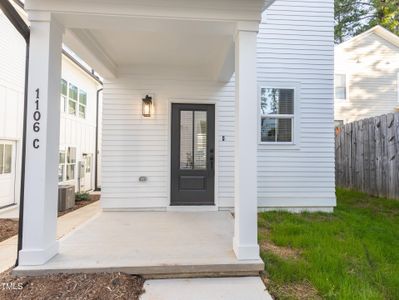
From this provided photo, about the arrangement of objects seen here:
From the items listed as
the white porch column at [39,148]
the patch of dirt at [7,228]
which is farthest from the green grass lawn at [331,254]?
the patch of dirt at [7,228]

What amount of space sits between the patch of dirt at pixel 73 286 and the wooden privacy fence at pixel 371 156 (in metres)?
6.39

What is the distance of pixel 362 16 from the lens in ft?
47.0

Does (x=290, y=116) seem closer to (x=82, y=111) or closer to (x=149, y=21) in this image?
(x=149, y=21)

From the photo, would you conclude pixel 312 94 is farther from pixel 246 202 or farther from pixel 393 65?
pixel 393 65

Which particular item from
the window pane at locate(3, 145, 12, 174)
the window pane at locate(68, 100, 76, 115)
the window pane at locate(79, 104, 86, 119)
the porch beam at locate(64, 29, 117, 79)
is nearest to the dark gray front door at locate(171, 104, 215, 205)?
the porch beam at locate(64, 29, 117, 79)

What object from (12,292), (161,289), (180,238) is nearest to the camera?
(12,292)

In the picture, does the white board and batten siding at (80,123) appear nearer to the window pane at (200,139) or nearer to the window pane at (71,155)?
the window pane at (71,155)

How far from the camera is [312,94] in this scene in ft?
17.3

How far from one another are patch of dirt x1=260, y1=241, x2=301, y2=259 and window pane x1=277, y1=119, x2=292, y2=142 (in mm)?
2400

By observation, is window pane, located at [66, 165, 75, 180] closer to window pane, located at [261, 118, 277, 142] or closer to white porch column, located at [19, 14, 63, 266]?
window pane, located at [261, 118, 277, 142]

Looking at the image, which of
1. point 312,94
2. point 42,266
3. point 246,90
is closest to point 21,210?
point 42,266

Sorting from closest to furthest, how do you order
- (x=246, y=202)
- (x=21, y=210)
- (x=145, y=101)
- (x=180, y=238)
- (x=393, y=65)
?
(x=21, y=210) < (x=246, y=202) < (x=180, y=238) < (x=145, y=101) < (x=393, y=65)

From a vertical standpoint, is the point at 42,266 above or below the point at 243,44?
below

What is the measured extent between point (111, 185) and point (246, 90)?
3286 millimetres
